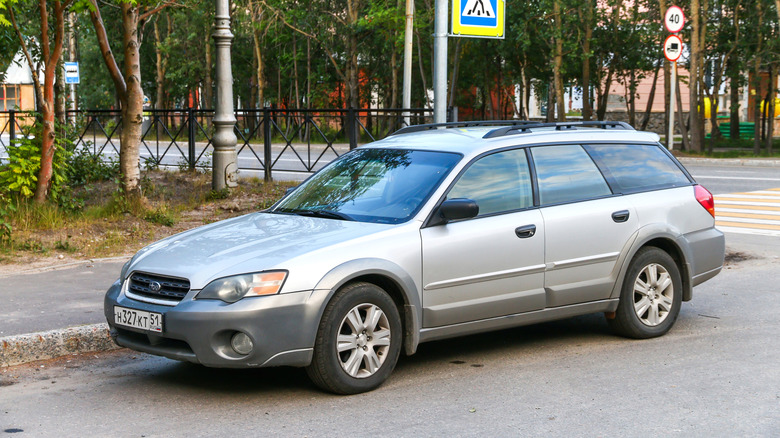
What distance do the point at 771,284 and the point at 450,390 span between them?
4797 millimetres

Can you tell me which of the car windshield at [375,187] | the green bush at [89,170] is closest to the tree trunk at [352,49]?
the green bush at [89,170]

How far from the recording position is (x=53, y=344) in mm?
6680

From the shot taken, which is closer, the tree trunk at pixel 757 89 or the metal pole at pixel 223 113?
the metal pole at pixel 223 113

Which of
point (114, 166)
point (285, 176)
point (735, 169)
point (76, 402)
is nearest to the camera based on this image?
point (76, 402)

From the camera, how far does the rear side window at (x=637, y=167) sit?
7.11 meters

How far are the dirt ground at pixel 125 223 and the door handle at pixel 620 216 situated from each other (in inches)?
214

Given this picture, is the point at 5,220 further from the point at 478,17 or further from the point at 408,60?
the point at 408,60

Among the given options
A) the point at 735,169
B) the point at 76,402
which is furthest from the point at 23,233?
the point at 735,169

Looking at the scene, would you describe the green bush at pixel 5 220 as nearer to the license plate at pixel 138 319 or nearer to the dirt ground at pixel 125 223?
the dirt ground at pixel 125 223

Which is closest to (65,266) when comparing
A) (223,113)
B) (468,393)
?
(223,113)

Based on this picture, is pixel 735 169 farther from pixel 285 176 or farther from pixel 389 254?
pixel 389 254

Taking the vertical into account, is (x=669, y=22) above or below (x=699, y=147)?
above

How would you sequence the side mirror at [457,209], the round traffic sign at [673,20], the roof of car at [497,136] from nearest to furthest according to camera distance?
the side mirror at [457,209]
the roof of car at [497,136]
the round traffic sign at [673,20]

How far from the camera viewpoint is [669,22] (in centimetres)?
2584
